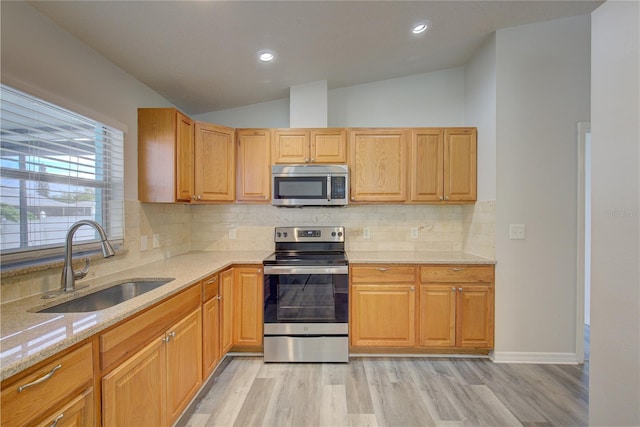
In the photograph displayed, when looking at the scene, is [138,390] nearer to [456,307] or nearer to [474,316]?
[456,307]

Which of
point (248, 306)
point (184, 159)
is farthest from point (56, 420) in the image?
point (184, 159)

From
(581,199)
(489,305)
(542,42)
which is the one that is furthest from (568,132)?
(489,305)

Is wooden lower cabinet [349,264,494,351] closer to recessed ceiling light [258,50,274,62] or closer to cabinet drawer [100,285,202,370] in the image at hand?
cabinet drawer [100,285,202,370]

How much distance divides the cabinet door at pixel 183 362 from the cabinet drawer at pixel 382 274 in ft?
4.37

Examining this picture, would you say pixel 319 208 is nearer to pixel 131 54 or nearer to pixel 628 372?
pixel 131 54

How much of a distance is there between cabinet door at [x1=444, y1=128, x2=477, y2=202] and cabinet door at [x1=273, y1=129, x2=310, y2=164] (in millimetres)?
1416

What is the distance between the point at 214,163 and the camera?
8.87 ft

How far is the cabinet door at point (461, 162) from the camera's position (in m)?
2.72

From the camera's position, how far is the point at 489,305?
8.05 feet

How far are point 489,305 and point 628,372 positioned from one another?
114cm

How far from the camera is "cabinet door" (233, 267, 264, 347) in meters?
2.48

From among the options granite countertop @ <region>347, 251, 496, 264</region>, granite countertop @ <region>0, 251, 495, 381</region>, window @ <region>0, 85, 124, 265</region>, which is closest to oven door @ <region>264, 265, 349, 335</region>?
granite countertop @ <region>347, 251, 496, 264</region>

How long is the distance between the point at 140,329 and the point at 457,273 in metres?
2.39

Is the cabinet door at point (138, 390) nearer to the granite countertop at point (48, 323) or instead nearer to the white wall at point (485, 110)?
the granite countertop at point (48, 323)
